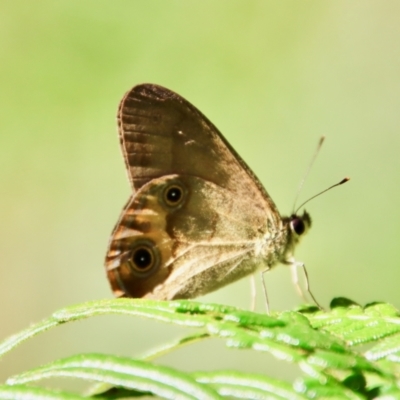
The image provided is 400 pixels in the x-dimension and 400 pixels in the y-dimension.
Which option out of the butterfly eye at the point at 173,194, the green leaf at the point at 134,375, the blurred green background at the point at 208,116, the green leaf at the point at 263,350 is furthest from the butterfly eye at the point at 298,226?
the blurred green background at the point at 208,116

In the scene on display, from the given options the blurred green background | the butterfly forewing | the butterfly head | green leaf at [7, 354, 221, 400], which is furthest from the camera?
the blurred green background

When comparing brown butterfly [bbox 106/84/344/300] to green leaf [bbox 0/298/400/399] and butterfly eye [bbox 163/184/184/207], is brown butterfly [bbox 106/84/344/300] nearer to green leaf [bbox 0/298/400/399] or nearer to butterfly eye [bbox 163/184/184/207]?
butterfly eye [bbox 163/184/184/207]

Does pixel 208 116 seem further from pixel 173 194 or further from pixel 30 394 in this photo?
pixel 30 394

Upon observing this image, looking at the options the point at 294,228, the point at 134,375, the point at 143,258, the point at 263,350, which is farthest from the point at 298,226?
the point at 134,375

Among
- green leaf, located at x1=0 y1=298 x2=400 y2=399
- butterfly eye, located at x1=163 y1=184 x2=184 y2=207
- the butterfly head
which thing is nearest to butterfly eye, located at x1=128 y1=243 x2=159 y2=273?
butterfly eye, located at x1=163 y1=184 x2=184 y2=207

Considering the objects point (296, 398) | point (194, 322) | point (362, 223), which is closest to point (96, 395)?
point (194, 322)

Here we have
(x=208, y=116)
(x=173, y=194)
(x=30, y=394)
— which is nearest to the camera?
(x=30, y=394)
